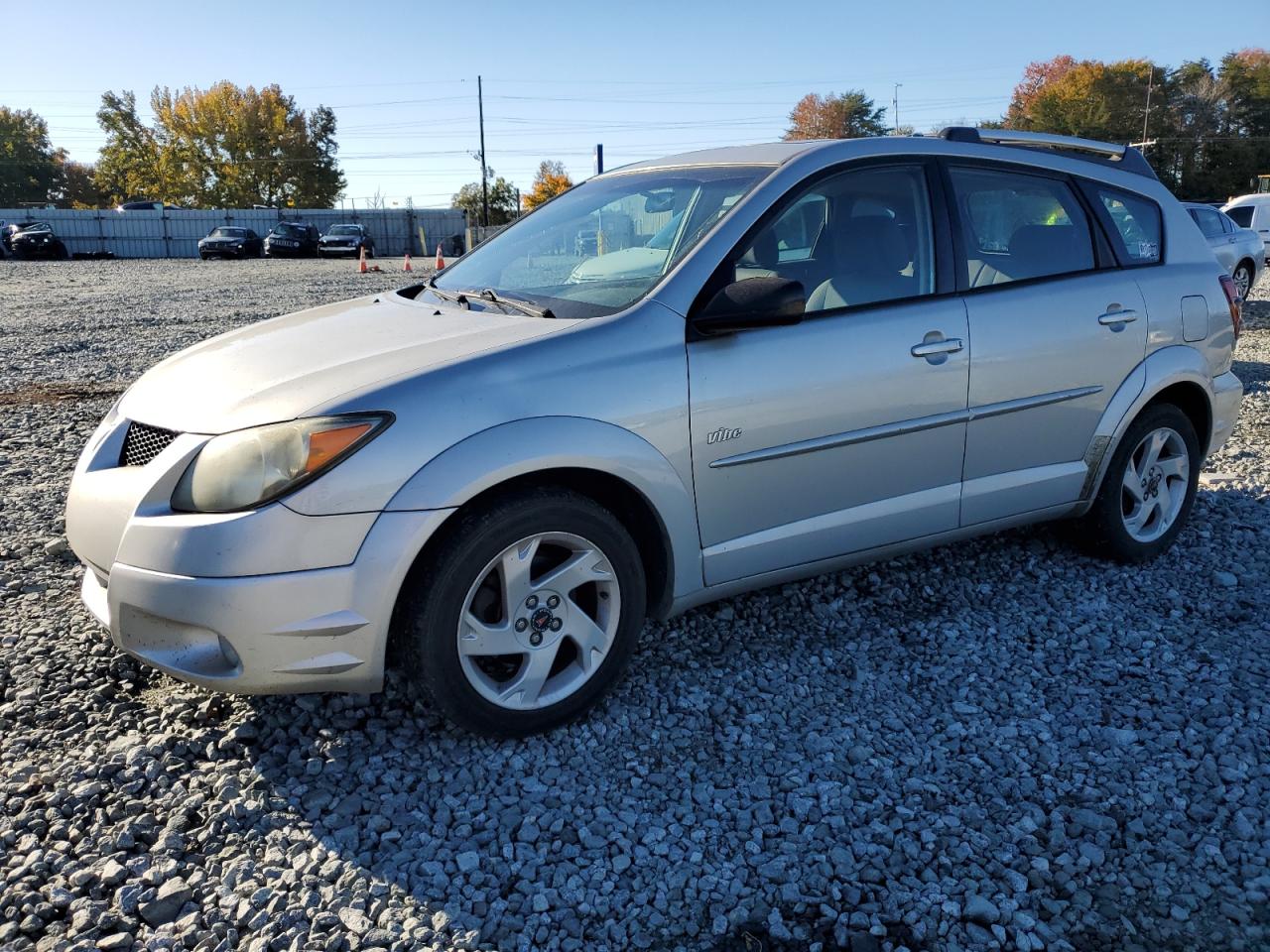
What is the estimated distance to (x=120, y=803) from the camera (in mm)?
2797

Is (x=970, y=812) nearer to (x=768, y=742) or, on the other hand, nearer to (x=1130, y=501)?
(x=768, y=742)

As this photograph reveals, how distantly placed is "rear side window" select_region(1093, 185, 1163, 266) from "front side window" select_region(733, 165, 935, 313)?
108 centimetres

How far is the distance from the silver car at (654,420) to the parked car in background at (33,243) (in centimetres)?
3602

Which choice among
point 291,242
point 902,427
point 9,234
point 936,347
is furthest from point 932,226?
point 9,234

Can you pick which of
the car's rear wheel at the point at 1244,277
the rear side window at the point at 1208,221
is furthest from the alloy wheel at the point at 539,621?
the car's rear wheel at the point at 1244,277

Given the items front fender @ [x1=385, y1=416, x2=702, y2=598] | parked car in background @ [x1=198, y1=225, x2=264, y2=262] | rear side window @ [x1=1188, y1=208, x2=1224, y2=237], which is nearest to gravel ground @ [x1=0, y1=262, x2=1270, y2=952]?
front fender @ [x1=385, y1=416, x2=702, y2=598]

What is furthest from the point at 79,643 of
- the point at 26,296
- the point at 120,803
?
the point at 26,296

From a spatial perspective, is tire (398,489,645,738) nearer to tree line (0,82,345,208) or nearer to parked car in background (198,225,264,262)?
parked car in background (198,225,264,262)

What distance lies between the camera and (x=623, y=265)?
361 centimetres

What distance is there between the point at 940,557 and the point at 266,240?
36890mm

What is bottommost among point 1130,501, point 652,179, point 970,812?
point 970,812

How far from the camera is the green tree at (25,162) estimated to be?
275 ft

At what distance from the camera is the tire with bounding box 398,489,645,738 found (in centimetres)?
288

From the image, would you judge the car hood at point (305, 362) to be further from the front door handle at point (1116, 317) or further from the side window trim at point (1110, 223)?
the side window trim at point (1110, 223)
